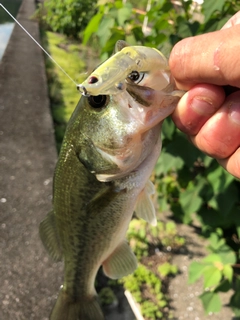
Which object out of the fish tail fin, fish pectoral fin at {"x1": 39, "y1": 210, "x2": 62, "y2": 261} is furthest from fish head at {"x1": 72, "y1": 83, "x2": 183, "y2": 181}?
the fish tail fin

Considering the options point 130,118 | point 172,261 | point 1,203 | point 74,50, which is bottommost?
point 74,50

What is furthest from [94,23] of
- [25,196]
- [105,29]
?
[25,196]

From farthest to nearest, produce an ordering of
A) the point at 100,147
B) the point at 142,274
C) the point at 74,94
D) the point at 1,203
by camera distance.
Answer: the point at 74,94
the point at 142,274
the point at 1,203
the point at 100,147

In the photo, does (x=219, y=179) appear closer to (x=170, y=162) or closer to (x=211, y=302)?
(x=170, y=162)

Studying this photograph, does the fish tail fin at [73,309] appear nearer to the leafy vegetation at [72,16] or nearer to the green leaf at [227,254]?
the green leaf at [227,254]

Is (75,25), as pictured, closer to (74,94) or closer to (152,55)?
(74,94)

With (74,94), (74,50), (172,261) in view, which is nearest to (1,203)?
(172,261)
